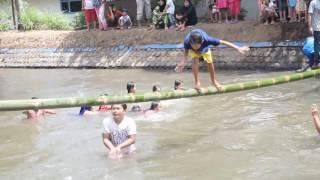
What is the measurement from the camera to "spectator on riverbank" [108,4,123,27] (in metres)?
23.2

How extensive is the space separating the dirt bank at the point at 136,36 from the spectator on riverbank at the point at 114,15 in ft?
2.33

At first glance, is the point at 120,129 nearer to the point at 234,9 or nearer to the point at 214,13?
the point at 234,9

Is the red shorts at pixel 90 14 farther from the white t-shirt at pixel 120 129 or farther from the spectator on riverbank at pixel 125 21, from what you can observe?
the white t-shirt at pixel 120 129

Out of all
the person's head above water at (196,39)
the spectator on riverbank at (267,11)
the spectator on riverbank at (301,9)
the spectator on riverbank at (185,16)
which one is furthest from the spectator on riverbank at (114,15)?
the person's head above water at (196,39)

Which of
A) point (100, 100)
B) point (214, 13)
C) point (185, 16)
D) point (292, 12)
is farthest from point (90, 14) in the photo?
point (100, 100)

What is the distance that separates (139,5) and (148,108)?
31.1 ft

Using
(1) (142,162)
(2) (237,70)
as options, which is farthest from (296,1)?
(1) (142,162)

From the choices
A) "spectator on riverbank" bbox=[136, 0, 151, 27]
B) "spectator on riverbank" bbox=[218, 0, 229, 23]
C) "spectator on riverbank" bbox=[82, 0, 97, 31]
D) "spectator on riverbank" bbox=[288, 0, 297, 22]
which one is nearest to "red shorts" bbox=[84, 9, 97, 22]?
"spectator on riverbank" bbox=[82, 0, 97, 31]

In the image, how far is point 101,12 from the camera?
22.7m

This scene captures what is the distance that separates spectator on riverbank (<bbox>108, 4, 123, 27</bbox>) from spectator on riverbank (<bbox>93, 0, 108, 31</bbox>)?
289mm

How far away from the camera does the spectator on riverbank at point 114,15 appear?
76.1 ft

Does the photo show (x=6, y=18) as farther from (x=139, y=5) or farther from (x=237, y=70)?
(x=237, y=70)

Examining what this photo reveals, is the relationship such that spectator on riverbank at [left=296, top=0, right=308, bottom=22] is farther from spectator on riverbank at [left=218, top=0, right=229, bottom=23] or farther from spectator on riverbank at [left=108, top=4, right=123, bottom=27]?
spectator on riverbank at [left=108, top=4, right=123, bottom=27]

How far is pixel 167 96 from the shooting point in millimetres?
8203
